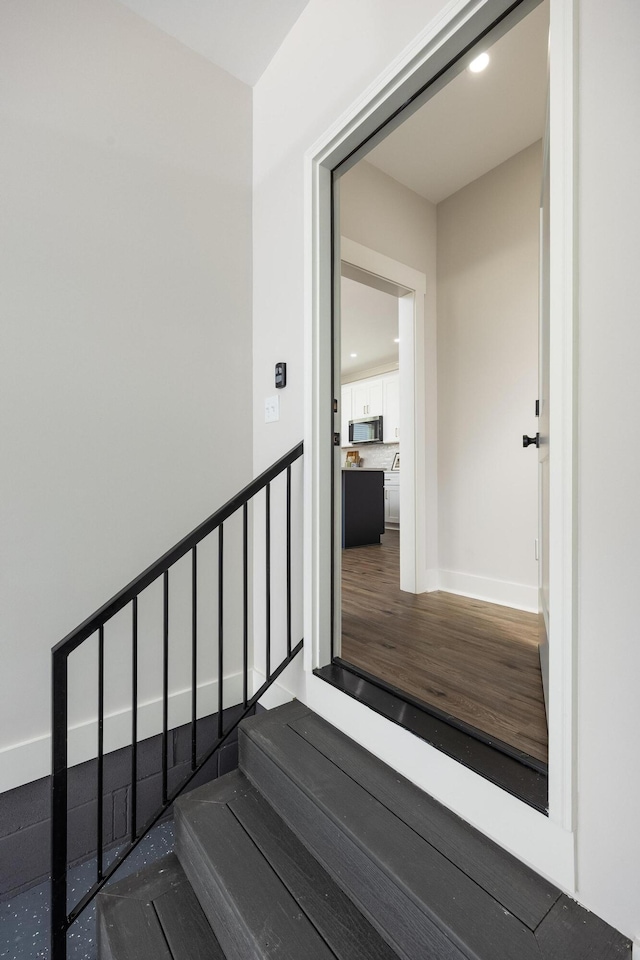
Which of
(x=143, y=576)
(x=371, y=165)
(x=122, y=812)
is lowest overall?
(x=122, y=812)

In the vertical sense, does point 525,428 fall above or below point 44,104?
below

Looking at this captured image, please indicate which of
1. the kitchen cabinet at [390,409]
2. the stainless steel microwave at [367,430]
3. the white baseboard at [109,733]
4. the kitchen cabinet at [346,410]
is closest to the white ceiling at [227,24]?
the white baseboard at [109,733]

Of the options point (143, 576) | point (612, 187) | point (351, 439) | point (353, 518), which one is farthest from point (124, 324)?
point (351, 439)

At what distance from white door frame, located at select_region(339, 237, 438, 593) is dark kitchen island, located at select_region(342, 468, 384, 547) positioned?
1.84m

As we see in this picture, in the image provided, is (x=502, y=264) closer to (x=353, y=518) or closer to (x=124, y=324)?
(x=124, y=324)

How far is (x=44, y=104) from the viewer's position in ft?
5.27

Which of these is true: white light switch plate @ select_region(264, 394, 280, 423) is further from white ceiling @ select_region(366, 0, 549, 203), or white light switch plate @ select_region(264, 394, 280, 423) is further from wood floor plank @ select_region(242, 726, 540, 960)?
white ceiling @ select_region(366, 0, 549, 203)

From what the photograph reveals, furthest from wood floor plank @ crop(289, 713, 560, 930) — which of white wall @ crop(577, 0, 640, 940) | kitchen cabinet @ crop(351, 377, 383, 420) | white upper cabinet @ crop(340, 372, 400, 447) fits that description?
kitchen cabinet @ crop(351, 377, 383, 420)

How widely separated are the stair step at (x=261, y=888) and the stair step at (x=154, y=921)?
0.04m

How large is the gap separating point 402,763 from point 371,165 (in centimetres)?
307

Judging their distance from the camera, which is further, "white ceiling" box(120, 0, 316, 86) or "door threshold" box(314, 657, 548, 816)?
"white ceiling" box(120, 0, 316, 86)

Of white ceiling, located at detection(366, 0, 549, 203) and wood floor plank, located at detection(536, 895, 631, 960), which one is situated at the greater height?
white ceiling, located at detection(366, 0, 549, 203)

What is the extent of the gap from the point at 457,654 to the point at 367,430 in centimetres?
580

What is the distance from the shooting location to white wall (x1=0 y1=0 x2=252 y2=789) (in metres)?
1.53
